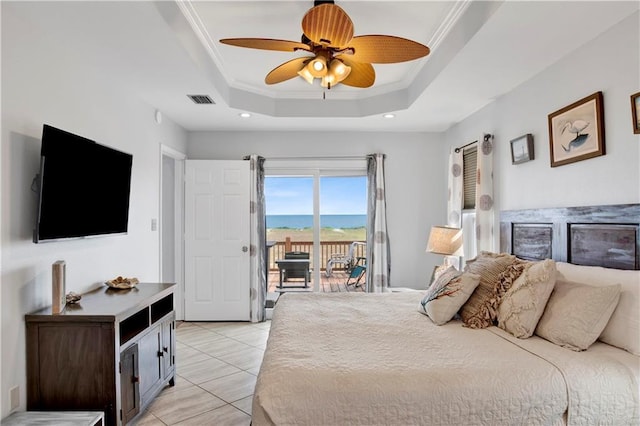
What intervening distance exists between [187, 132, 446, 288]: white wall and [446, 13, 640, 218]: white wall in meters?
1.43

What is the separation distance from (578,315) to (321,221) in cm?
353

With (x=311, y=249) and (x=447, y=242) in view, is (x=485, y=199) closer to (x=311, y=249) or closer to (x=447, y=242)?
(x=447, y=242)

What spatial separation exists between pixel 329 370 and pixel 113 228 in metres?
2.11

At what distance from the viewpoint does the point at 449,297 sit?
2443mm

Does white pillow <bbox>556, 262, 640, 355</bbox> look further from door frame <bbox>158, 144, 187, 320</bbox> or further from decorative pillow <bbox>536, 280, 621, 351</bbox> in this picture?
door frame <bbox>158, 144, 187, 320</bbox>

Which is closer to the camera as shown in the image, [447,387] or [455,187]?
[447,387]

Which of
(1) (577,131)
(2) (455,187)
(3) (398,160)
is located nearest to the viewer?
(1) (577,131)

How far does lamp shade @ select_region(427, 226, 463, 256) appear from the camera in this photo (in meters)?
3.92

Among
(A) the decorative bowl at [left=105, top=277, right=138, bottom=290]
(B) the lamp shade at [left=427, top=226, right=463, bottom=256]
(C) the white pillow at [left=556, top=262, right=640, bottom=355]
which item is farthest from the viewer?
(B) the lamp shade at [left=427, top=226, right=463, bottom=256]

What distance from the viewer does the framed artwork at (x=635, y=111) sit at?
2.08 m

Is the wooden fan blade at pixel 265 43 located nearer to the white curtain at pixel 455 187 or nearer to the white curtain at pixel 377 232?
the white curtain at pixel 455 187

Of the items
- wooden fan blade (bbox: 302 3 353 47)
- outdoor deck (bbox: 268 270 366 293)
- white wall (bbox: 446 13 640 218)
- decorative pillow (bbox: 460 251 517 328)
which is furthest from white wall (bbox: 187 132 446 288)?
wooden fan blade (bbox: 302 3 353 47)

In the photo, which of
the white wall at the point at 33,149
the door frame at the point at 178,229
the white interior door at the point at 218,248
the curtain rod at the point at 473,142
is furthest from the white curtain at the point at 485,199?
the door frame at the point at 178,229

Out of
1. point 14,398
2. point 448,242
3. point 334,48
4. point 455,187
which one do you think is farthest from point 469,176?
point 14,398
